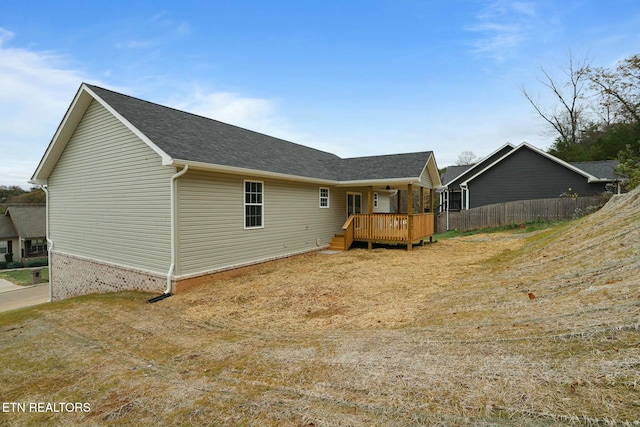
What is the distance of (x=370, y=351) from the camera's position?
3.78m

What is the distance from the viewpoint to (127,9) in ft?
38.0

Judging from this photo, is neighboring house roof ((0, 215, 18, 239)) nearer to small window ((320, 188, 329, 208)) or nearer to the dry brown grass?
the dry brown grass

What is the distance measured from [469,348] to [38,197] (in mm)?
58474

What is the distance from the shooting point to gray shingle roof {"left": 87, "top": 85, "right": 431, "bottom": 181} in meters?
8.60

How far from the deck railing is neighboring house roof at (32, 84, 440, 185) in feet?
5.69

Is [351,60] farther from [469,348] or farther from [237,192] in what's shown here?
[469,348]

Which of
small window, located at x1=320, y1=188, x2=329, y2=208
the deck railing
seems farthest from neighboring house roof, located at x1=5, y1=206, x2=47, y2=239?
the deck railing

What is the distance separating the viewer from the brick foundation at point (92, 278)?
852 centimetres

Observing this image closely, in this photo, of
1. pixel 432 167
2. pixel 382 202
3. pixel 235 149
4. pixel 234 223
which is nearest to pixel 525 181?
pixel 382 202

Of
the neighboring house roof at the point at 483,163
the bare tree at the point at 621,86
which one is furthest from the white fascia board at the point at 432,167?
the bare tree at the point at 621,86

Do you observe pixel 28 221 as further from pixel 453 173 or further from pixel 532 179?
pixel 532 179

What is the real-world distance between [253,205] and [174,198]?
275cm

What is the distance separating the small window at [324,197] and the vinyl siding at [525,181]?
543 inches

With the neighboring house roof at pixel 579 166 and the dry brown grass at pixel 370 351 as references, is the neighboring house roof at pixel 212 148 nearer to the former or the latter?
the dry brown grass at pixel 370 351
